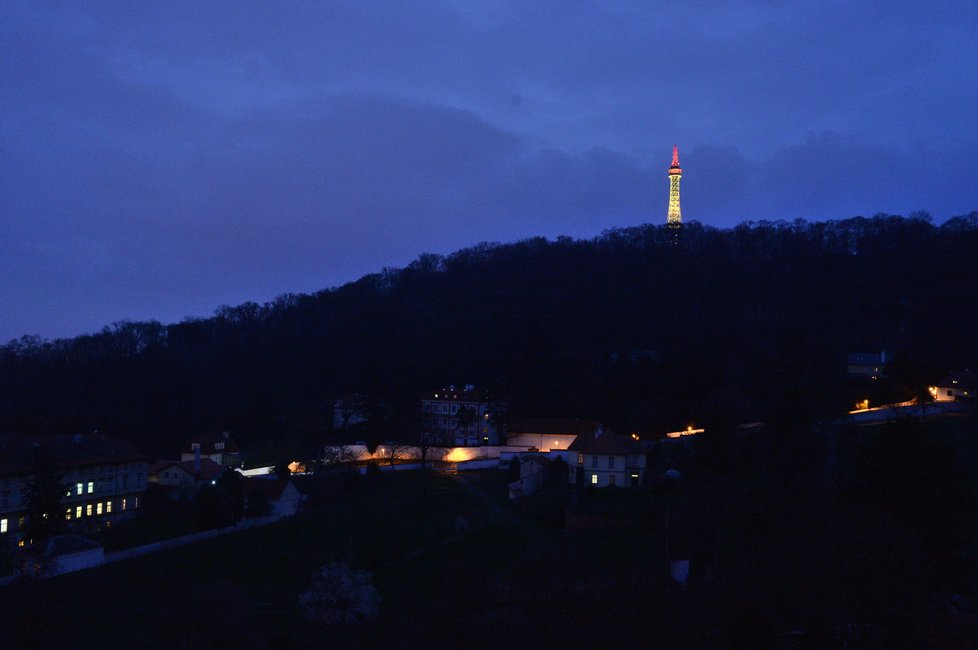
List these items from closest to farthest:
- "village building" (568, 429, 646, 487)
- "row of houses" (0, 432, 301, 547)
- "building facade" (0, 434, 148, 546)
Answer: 1. "row of houses" (0, 432, 301, 547)
2. "building facade" (0, 434, 148, 546)
3. "village building" (568, 429, 646, 487)

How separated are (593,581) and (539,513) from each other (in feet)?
33.9

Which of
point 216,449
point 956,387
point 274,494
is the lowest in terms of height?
point 274,494

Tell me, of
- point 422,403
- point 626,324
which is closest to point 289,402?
point 422,403

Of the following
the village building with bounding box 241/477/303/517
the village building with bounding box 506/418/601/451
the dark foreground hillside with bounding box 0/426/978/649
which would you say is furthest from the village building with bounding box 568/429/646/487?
the village building with bounding box 241/477/303/517

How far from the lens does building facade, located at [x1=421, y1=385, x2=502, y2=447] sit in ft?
153

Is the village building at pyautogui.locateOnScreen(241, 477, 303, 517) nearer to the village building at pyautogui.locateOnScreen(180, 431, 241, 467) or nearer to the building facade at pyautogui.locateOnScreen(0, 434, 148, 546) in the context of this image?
the building facade at pyautogui.locateOnScreen(0, 434, 148, 546)

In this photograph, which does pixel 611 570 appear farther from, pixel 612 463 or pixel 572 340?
pixel 572 340

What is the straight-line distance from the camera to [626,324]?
6262cm

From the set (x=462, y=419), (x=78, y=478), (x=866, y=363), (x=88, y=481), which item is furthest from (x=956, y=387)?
(x=78, y=478)

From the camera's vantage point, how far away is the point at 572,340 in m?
58.2

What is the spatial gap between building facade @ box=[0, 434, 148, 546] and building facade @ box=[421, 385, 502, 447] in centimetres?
1596

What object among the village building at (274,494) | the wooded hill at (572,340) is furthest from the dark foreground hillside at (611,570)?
the wooded hill at (572,340)

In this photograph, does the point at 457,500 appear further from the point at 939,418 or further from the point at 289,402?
the point at 289,402

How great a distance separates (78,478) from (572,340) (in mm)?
34841
